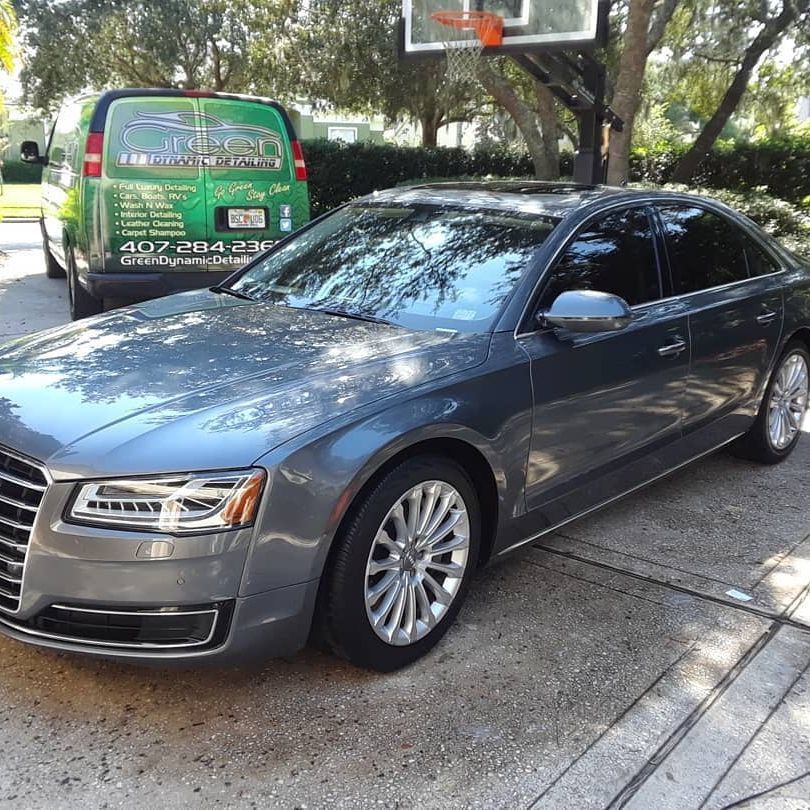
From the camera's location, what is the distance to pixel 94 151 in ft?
23.0

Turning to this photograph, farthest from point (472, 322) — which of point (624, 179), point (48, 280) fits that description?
point (624, 179)

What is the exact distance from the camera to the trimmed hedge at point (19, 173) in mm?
38062

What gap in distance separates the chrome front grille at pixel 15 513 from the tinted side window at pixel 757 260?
12.6ft

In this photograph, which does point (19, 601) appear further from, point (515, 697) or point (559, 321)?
point (559, 321)

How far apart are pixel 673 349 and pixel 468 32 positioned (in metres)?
6.91

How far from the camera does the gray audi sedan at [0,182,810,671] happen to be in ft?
8.20

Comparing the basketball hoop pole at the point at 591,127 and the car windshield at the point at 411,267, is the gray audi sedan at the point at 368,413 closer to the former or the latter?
the car windshield at the point at 411,267

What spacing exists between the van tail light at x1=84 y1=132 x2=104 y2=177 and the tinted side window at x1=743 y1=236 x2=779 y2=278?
4871 millimetres

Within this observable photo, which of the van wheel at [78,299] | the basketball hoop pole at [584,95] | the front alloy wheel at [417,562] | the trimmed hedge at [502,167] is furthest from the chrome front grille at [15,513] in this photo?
the trimmed hedge at [502,167]

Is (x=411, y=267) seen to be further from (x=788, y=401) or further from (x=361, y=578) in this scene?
(x=788, y=401)

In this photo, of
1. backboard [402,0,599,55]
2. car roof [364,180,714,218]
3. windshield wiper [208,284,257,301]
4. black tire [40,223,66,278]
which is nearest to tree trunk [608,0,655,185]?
backboard [402,0,599,55]

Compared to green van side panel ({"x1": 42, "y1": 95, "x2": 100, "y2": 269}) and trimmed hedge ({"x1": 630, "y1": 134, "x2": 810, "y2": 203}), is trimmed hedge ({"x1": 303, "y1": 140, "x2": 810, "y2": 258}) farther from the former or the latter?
green van side panel ({"x1": 42, "y1": 95, "x2": 100, "y2": 269})

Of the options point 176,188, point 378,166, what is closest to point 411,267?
point 176,188

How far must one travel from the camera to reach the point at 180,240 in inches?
287
